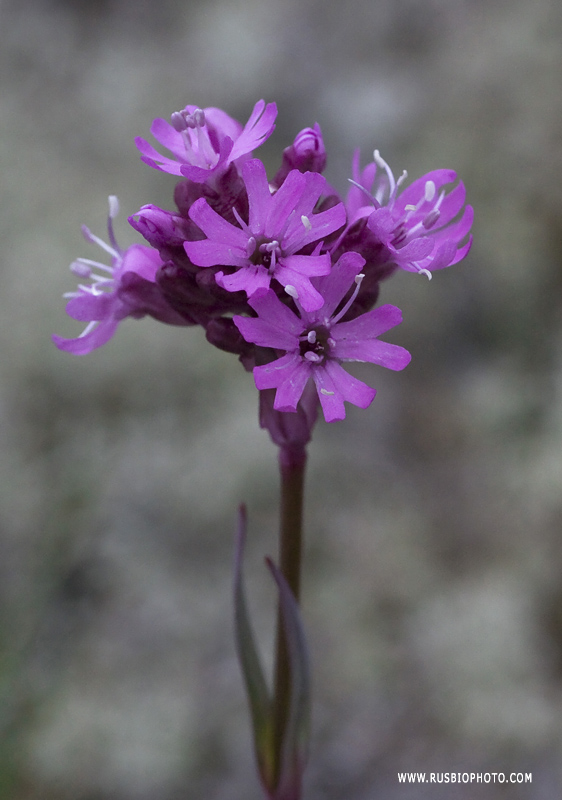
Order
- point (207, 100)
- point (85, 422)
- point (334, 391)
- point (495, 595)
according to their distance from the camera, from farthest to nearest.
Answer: point (207, 100), point (85, 422), point (495, 595), point (334, 391)

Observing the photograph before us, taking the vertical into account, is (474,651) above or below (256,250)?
below

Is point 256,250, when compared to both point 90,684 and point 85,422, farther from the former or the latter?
point 85,422

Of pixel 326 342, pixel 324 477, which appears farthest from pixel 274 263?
pixel 324 477

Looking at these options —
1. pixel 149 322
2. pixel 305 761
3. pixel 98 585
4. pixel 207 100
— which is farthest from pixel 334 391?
pixel 207 100

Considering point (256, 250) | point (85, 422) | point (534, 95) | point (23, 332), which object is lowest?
point (256, 250)

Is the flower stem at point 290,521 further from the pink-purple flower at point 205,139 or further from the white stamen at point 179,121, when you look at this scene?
the white stamen at point 179,121

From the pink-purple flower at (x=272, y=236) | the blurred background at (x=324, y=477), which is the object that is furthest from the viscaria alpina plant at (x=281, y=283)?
the blurred background at (x=324, y=477)
